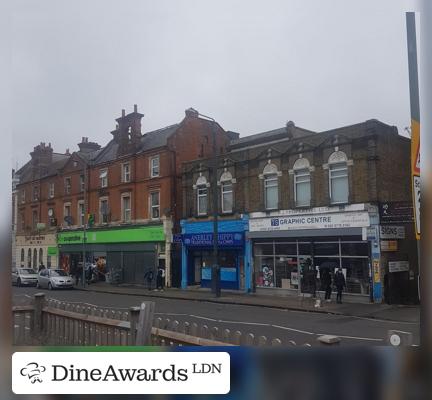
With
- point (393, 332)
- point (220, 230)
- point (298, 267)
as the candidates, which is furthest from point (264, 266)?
point (393, 332)

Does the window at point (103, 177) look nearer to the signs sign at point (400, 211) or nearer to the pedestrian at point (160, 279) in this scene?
the pedestrian at point (160, 279)

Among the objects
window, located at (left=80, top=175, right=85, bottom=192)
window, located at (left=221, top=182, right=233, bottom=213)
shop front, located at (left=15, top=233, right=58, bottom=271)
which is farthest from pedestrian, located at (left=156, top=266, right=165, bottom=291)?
window, located at (left=221, top=182, right=233, bottom=213)

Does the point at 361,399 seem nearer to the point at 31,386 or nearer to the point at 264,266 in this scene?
the point at 31,386

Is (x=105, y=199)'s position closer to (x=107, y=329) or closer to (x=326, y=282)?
(x=107, y=329)

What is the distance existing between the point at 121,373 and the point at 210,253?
2.44 m

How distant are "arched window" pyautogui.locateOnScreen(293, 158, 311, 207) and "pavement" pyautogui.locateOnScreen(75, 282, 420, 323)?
4.15 feet

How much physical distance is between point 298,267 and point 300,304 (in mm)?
1261

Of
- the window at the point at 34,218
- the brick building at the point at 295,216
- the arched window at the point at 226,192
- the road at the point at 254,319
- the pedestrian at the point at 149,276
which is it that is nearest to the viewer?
the road at the point at 254,319

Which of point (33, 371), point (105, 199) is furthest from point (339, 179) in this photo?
point (33, 371)

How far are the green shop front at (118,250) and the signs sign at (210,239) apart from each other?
62cm

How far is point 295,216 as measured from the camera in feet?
17.0

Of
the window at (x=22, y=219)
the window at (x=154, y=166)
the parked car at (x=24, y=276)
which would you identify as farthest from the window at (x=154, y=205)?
the window at (x=22, y=219)

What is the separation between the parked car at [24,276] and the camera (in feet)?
5.96

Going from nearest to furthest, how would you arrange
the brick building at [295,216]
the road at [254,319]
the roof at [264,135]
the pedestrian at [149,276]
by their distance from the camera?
the road at [254,319] < the pedestrian at [149,276] < the roof at [264,135] < the brick building at [295,216]
